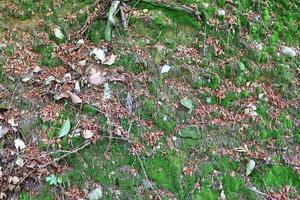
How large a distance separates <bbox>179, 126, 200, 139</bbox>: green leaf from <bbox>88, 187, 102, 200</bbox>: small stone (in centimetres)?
102

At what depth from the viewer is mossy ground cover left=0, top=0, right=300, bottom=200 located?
4234 millimetres

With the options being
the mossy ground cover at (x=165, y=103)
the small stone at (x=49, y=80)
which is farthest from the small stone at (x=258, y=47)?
the small stone at (x=49, y=80)

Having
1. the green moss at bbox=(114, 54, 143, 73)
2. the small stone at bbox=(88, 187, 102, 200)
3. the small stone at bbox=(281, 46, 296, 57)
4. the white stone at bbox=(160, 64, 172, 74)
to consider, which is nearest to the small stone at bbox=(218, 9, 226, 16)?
the small stone at bbox=(281, 46, 296, 57)

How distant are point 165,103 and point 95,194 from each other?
1.22 metres

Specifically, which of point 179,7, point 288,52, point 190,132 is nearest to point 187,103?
point 190,132

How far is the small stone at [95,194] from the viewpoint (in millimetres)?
4062

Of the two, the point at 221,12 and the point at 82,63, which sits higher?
the point at 221,12

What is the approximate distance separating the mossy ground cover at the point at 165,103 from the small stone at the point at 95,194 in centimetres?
5

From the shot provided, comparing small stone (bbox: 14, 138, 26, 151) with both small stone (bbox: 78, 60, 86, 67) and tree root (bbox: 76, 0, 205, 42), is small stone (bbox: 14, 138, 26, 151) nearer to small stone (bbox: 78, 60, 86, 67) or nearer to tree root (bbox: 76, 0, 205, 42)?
small stone (bbox: 78, 60, 86, 67)

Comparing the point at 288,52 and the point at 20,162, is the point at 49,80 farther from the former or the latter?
the point at 288,52

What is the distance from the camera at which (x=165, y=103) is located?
468 cm

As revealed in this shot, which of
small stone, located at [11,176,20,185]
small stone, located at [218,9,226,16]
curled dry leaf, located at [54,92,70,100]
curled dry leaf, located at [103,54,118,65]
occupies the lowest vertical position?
small stone, located at [11,176,20,185]

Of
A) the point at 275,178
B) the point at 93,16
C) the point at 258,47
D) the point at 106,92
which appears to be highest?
the point at 258,47

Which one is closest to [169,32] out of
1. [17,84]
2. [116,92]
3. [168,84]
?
[168,84]
